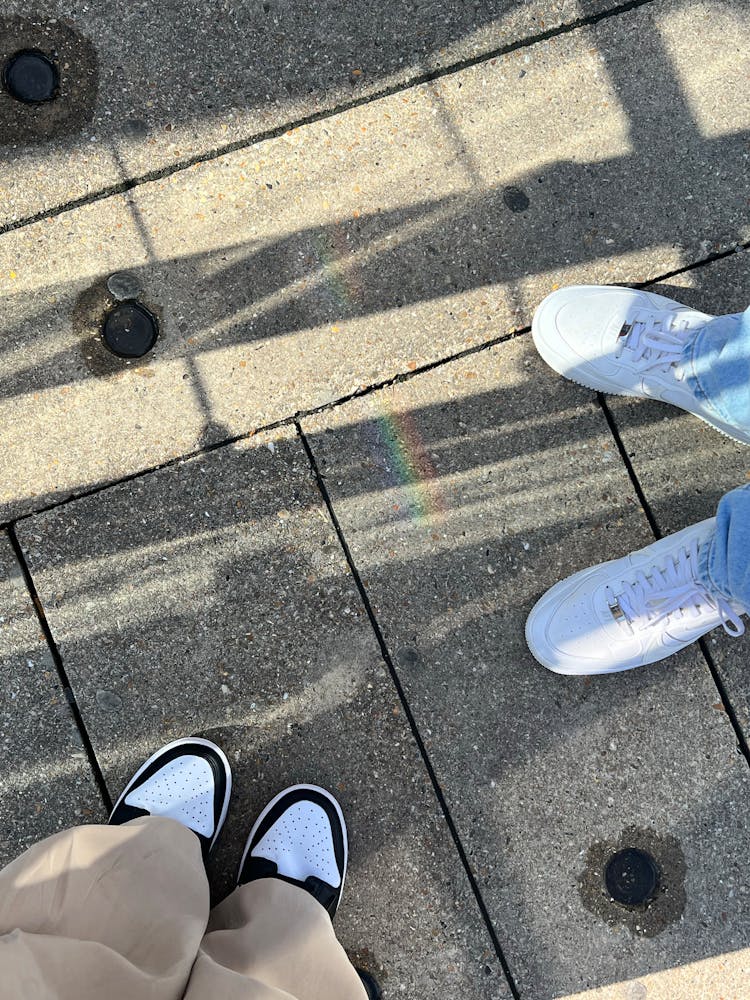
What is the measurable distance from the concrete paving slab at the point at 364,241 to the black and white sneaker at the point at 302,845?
1.08m

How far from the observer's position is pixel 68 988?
1.54 m

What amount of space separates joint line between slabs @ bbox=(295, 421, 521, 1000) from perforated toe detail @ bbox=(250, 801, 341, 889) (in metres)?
0.33

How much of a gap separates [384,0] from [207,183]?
2.58 feet

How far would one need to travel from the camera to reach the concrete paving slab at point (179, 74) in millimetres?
A: 2305

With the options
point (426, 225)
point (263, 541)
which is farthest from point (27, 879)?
point (426, 225)

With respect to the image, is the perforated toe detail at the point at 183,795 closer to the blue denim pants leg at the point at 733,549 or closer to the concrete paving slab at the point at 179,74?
the blue denim pants leg at the point at 733,549

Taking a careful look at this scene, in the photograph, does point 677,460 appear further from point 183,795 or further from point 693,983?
point 183,795

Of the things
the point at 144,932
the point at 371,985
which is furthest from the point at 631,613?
the point at 144,932

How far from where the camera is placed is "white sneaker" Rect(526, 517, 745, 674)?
216 centimetres

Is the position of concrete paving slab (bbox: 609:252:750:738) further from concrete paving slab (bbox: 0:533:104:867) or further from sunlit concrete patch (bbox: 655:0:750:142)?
concrete paving slab (bbox: 0:533:104:867)

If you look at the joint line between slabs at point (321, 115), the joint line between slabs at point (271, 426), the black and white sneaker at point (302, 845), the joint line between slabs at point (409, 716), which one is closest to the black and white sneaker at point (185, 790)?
the black and white sneaker at point (302, 845)

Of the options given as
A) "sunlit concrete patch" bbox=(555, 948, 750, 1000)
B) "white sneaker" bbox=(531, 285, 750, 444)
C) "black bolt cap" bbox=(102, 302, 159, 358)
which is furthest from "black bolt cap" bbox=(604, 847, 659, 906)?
"black bolt cap" bbox=(102, 302, 159, 358)

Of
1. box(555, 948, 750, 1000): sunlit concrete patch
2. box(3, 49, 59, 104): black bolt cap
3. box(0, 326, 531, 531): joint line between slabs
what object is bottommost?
box(555, 948, 750, 1000): sunlit concrete patch

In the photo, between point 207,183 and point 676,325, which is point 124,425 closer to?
point 207,183
